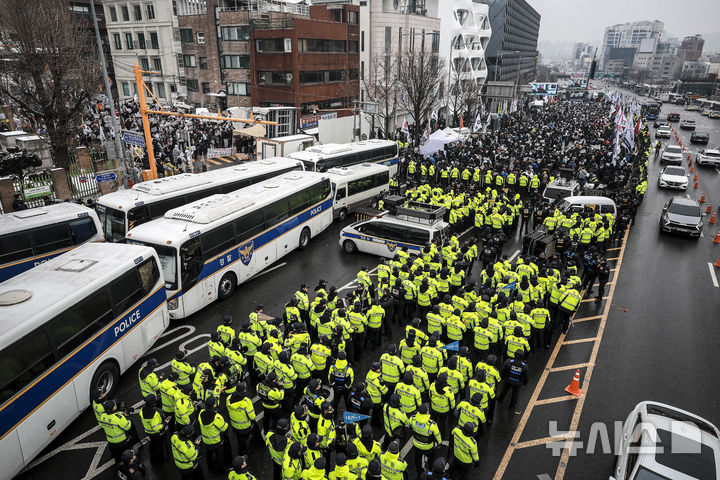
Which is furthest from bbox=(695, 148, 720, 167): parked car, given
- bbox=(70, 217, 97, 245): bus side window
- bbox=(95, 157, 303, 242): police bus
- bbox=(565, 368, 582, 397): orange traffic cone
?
bbox=(70, 217, 97, 245): bus side window

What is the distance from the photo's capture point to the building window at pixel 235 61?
130 feet

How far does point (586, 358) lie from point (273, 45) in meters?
36.0

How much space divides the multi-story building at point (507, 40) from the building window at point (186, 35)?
52.9m

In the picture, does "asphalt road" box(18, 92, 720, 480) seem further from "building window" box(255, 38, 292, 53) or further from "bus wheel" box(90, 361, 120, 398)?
"building window" box(255, 38, 292, 53)

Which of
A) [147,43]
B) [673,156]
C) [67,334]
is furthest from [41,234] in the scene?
[147,43]

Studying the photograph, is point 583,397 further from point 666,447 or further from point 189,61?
point 189,61

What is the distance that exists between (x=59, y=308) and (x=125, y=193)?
814 cm

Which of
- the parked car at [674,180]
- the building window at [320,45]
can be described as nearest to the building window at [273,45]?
the building window at [320,45]

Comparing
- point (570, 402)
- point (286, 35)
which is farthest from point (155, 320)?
point (286, 35)

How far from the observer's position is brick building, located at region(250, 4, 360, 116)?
36781 millimetres

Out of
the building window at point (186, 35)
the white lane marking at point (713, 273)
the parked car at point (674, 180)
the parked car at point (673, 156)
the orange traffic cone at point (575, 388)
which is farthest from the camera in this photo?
the building window at point (186, 35)

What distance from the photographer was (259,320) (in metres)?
9.93

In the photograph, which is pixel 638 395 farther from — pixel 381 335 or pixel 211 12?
pixel 211 12

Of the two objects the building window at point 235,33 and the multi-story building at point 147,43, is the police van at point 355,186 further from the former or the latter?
the multi-story building at point 147,43
